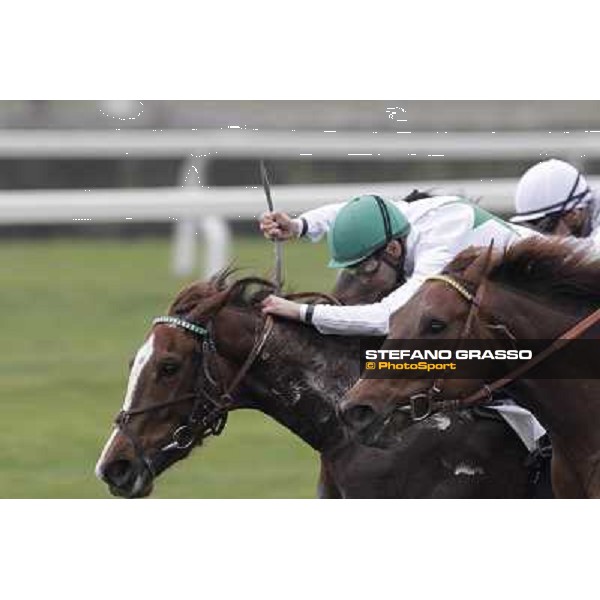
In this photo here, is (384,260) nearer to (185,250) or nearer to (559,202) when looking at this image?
(559,202)

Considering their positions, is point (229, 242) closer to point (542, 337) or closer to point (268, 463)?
A: point (268, 463)

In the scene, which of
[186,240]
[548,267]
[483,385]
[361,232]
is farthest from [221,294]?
[186,240]

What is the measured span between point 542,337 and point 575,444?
13.4 inches

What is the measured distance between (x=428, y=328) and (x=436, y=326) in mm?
26

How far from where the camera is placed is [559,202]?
6328 millimetres

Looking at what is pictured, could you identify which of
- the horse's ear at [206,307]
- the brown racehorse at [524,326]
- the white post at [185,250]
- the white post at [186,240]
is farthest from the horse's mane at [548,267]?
the white post at [185,250]

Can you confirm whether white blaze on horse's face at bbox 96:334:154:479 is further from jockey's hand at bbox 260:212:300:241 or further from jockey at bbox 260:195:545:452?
jockey's hand at bbox 260:212:300:241

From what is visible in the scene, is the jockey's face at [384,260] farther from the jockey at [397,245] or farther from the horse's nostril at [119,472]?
the horse's nostril at [119,472]

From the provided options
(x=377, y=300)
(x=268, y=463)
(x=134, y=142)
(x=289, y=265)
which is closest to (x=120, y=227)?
(x=134, y=142)

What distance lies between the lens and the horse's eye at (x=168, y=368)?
5.82 metres

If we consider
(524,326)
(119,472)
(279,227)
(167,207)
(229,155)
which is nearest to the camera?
(524,326)

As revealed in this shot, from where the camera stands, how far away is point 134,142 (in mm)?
11000

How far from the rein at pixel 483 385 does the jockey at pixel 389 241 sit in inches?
9.0

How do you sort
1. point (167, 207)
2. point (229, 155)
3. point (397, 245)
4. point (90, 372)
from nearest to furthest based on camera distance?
point (397, 245)
point (167, 207)
point (90, 372)
point (229, 155)
